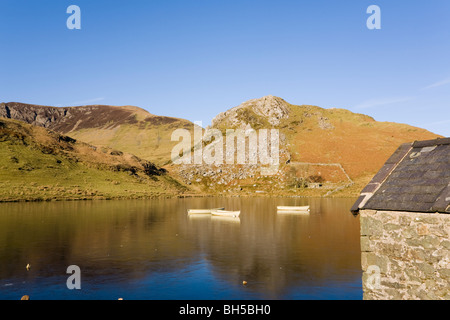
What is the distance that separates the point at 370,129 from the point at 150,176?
95.7m

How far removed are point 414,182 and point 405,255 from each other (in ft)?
8.10

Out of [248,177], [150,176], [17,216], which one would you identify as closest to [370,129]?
[248,177]

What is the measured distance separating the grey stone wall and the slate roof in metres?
0.29

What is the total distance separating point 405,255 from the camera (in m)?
11.4

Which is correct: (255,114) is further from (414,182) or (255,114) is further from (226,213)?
Answer: (414,182)

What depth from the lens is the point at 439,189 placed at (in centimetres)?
1117

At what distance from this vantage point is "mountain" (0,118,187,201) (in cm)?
8050

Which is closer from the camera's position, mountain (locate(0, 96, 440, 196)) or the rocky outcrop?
mountain (locate(0, 96, 440, 196))

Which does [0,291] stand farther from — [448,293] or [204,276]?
[448,293]
